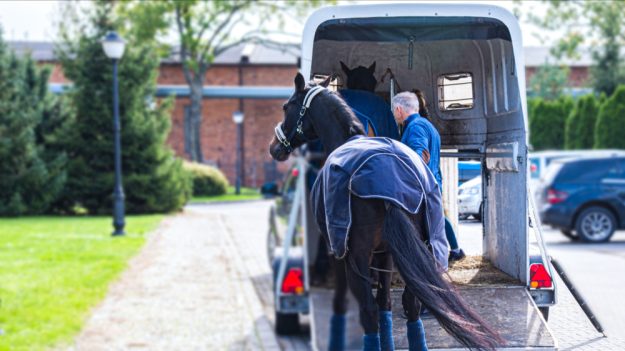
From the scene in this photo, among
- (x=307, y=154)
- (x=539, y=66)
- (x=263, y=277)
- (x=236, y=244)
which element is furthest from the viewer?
(x=539, y=66)

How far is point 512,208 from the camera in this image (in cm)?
196

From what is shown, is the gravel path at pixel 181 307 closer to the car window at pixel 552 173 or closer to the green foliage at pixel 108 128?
the car window at pixel 552 173

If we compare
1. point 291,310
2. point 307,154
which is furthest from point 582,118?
point 307,154

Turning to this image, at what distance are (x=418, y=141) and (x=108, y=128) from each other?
32.1 meters

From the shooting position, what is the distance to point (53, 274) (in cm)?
1511

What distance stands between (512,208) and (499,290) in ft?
0.66

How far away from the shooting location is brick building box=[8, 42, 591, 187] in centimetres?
5253

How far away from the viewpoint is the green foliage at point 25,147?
3044 centimetres

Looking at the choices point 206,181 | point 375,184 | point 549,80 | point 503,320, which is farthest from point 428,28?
point 549,80

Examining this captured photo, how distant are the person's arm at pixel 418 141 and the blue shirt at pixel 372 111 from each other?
0.09 metres

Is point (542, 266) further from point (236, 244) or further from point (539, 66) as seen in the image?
point (539, 66)

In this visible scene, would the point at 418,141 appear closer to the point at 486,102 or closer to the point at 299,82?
the point at 486,102

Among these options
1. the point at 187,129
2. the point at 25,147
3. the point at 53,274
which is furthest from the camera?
the point at 187,129

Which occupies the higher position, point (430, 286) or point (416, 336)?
point (430, 286)
